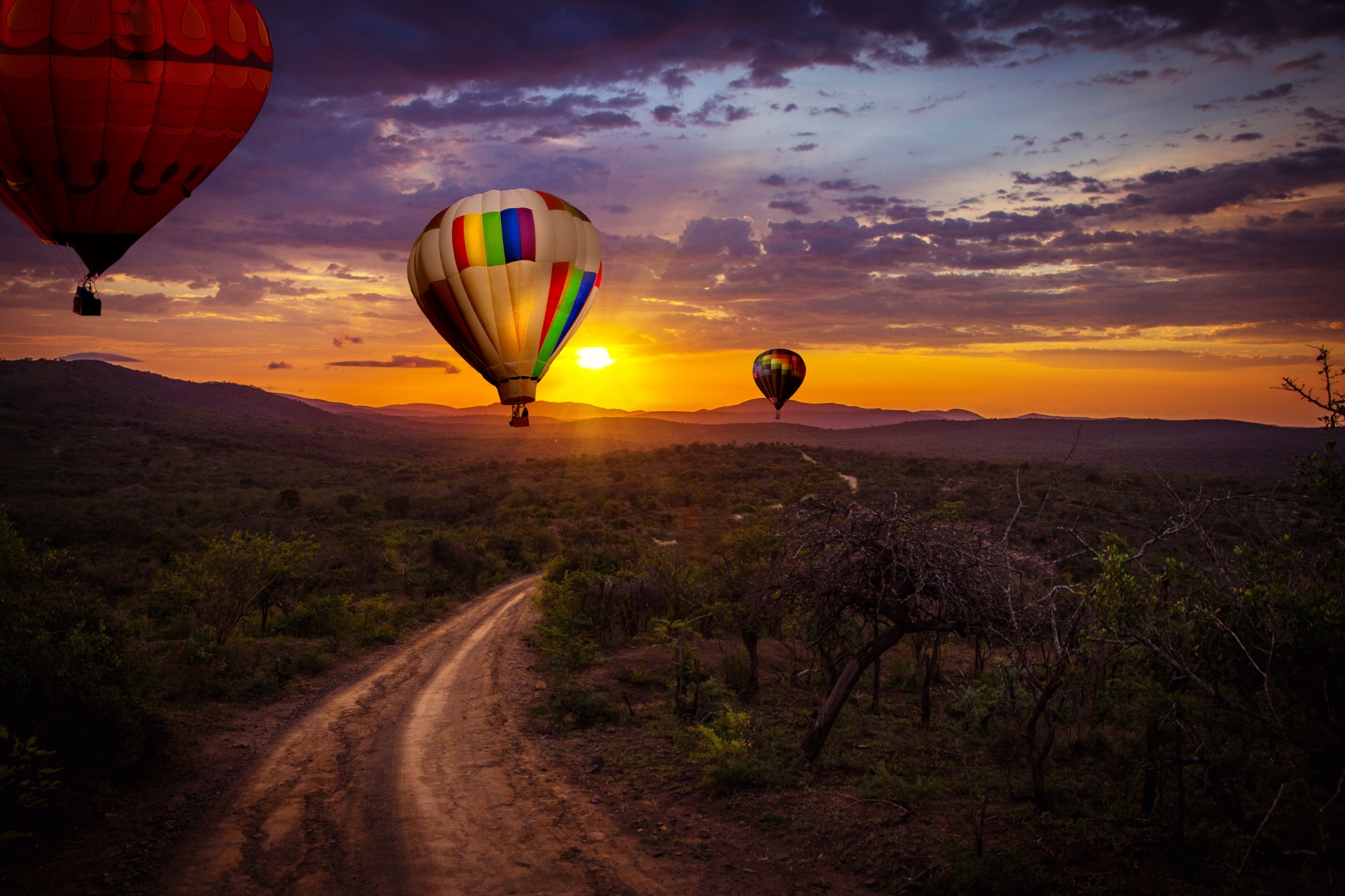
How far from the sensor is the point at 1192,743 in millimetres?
9008

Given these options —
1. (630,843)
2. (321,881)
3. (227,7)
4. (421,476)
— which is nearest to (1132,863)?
(630,843)

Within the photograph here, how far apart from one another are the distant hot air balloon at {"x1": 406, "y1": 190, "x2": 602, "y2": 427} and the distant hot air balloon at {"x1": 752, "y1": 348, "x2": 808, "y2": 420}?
2882cm

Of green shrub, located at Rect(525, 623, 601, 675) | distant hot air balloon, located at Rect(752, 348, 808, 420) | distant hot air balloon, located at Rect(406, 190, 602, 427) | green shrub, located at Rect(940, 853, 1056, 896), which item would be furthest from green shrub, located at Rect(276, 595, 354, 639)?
distant hot air balloon, located at Rect(752, 348, 808, 420)

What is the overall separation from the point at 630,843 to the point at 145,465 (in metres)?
65.4

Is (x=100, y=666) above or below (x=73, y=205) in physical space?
below

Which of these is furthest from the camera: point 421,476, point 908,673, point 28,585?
point 421,476

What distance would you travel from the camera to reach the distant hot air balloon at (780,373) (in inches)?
1870

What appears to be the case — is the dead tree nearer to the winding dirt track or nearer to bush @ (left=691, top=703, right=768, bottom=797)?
bush @ (left=691, top=703, right=768, bottom=797)

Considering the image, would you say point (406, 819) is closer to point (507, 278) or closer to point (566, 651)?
point (566, 651)

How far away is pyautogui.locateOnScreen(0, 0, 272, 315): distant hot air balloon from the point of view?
12.9 m

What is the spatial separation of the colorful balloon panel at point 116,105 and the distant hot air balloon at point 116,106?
Result: 0.02 meters

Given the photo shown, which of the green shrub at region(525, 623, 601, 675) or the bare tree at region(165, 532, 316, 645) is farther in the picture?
the green shrub at region(525, 623, 601, 675)

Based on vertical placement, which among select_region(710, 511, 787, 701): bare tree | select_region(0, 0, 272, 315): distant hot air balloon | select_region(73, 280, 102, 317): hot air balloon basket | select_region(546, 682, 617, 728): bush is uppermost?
select_region(0, 0, 272, 315): distant hot air balloon

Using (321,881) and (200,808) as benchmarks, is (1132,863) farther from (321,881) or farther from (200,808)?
(200,808)
